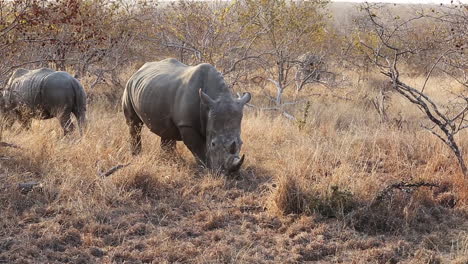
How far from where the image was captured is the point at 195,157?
6188mm

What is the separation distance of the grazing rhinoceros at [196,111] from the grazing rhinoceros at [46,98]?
1.45 m

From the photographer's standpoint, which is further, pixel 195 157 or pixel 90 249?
pixel 195 157

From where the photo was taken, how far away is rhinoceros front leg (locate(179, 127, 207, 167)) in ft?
19.8

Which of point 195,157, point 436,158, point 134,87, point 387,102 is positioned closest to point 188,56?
point 387,102

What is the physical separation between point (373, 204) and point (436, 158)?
73.3 inches

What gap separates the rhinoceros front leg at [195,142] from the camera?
237 inches

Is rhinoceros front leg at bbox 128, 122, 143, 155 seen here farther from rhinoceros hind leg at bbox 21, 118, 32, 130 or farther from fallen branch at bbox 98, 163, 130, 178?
rhinoceros hind leg at bbox 21, 118, 32, 130

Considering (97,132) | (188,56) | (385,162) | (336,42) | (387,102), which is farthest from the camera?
(336,42)

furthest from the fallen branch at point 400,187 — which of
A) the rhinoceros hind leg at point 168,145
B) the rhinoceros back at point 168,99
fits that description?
the rhinoceros hind leg at point 168,145

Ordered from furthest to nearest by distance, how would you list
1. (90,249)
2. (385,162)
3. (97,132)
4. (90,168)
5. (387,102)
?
(387,102), (97,132), (385,162), (90,168), (90,249)

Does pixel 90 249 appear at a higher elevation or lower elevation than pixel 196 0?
lower

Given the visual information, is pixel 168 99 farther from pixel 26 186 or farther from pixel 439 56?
pixel 439 56

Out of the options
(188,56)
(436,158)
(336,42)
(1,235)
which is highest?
(336,42)

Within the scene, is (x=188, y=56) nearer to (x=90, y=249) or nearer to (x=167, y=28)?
(x=167, y=28)
